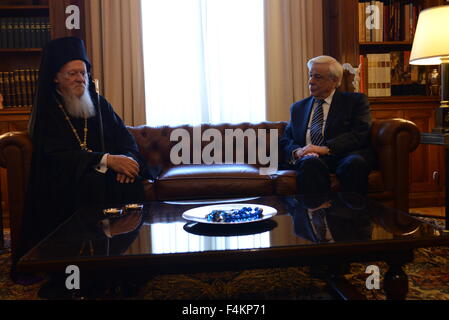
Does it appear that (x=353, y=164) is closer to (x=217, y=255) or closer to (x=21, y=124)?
(x=217, y=255)

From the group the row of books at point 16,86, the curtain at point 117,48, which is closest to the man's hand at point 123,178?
the curtain at point 117,48

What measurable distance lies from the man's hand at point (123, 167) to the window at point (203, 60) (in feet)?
4.50

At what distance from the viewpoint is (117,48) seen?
343cm

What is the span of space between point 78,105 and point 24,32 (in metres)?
1.29

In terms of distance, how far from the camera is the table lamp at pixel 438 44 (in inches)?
99.4

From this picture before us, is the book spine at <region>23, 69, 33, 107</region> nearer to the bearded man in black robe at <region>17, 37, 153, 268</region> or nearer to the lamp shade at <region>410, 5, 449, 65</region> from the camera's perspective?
the bearded man in black robe at <region>17, 37, 153, 268</region>

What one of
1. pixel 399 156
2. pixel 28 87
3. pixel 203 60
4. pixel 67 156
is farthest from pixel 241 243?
pixel 28 87

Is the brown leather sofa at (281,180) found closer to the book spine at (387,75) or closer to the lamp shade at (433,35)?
the lamp shade at (433,35)

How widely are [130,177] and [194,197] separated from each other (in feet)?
1.28

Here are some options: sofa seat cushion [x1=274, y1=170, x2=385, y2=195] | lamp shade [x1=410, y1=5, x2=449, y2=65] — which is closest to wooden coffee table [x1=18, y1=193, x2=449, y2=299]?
sofa seat cushion [x1=274, y1=170, x2=385, y2=195]

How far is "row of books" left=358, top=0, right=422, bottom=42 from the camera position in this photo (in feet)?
11.5

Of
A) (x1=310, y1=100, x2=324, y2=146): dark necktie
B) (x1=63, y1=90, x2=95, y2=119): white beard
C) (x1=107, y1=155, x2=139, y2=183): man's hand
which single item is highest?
(x1=63, y1=90, x2=95, y2=119): white beard
